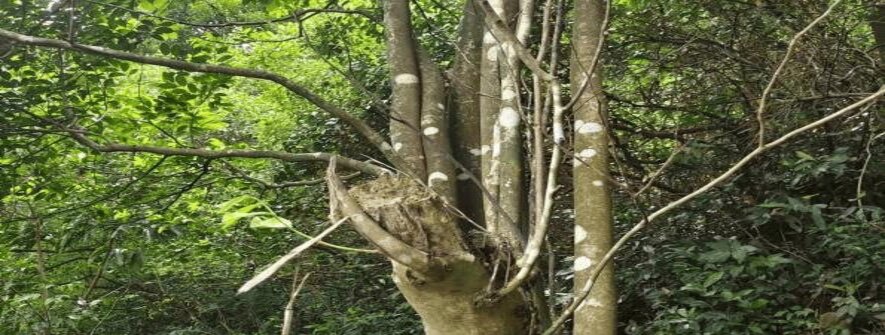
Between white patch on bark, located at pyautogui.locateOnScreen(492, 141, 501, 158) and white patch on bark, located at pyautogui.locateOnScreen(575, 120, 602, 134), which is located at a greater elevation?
white patch on bark, located at pyautogui.locateOnScreen(575, 120, 602, 134)

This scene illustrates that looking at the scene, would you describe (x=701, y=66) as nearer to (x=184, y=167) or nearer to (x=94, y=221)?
(x=184, y=167)

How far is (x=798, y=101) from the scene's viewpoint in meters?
3.93

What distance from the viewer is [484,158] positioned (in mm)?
3178

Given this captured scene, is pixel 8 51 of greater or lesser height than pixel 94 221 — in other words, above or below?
above

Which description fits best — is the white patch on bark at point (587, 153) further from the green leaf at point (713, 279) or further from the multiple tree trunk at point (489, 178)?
the green leaf at point (713, 279)

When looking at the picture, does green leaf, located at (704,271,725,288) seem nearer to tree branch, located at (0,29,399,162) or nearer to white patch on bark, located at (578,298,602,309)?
white patch on bark, located at (578,298,602,309)

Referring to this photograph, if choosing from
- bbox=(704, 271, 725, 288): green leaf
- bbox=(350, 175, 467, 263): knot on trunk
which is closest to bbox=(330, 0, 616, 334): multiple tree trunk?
bbox=(350, 175, 467, 263): knot on trunk

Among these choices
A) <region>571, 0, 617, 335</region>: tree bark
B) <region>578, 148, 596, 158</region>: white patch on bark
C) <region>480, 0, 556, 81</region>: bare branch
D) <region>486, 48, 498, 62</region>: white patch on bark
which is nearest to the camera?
<region>480, 0, 556, 81</region>: bare branch

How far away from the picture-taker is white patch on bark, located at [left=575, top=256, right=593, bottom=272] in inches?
105

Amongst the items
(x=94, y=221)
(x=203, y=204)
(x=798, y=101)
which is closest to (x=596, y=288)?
(x=798, y=101)

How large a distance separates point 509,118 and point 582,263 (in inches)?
25.6

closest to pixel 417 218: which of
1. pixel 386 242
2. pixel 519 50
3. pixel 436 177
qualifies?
pixel 386 242

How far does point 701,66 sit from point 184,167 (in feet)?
11.6

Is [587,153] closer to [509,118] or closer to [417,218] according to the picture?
[509,118]
